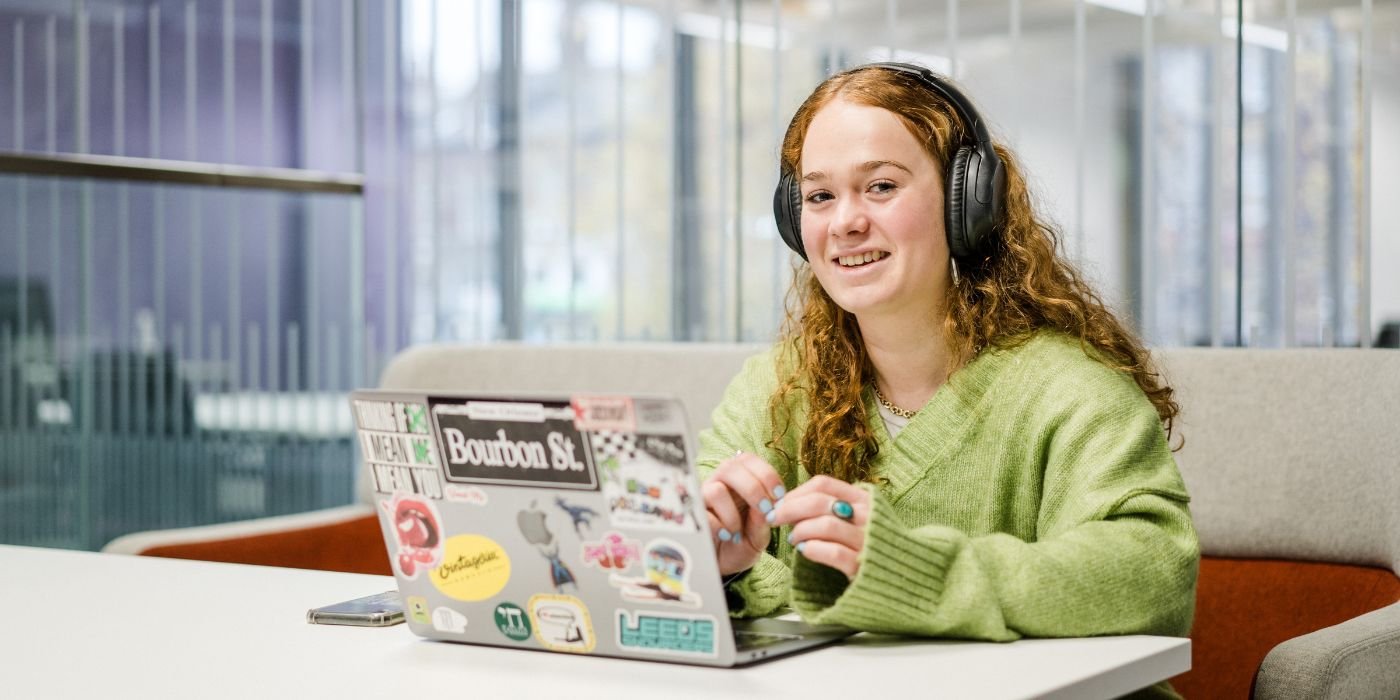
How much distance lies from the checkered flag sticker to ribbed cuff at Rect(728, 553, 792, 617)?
0.36 meters

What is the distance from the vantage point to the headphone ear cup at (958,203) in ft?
5.13

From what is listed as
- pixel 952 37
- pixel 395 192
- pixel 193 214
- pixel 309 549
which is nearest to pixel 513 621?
pixel 309 549

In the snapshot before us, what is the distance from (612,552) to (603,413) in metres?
0.12

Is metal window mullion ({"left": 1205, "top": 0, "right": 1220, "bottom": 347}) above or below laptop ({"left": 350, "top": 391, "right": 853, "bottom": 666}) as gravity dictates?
above

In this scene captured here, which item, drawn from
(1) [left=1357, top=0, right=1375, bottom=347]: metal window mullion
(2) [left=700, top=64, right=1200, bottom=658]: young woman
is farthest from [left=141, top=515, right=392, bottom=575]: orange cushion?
(1) [left=1357, top=0, right=1375, bottom=347]: metal window mullion

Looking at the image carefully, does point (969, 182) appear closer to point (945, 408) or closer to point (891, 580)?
point (945, 408)

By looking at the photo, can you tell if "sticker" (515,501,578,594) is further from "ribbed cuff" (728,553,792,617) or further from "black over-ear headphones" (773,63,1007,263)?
"black over-ear headphones" (773,63,1007,263)

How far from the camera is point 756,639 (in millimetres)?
1206

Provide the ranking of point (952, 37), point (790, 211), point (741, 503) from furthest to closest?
point (952, 37) < point (790, 211) < point (741, 503)

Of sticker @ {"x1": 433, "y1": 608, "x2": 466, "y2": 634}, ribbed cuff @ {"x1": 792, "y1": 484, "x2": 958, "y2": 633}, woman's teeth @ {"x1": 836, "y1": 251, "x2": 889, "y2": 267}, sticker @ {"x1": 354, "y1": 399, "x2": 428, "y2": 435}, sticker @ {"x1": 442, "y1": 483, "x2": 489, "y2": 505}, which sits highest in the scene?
woman's teeth @ {"x1": 836, "y1": 251, "x2": 889, "y2": 267}

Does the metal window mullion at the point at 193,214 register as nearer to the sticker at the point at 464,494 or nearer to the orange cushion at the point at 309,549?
the orange cushion at the point at 309,549

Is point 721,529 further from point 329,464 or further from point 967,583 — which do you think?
point 329,464

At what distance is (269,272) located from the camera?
386 centimetres

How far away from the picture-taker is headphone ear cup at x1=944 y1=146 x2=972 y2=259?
156 cm
